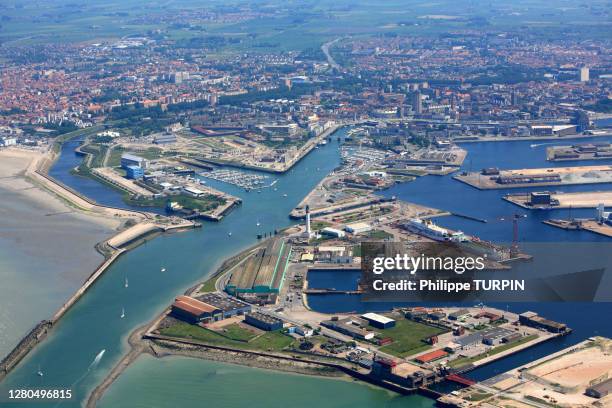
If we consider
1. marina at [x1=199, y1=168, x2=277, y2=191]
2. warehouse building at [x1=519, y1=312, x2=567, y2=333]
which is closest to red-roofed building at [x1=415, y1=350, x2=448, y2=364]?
warehouse building at [x1=519, y1=312, x2=567, y2=333]

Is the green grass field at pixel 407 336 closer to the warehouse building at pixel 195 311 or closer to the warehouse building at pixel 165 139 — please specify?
the warehouse building at pixel 195 311

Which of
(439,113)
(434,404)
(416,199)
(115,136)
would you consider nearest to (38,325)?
(434,404)

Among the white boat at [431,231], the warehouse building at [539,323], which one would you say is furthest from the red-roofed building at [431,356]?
the white boat at [431,231]

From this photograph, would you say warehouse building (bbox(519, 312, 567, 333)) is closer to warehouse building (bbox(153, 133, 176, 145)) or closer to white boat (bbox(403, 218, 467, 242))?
white boat (bbox(403, 218, 467, 242))

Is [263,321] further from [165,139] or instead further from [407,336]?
[165,139]

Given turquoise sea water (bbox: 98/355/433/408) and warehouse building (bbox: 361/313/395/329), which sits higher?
warehouse building (bbox: 361/313/395/329)

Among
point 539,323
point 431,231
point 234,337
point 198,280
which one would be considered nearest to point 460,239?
point 431,231
